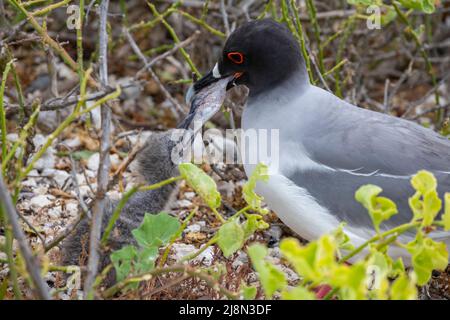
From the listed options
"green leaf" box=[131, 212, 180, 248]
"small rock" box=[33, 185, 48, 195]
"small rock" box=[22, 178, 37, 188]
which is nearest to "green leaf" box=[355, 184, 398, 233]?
"green leaf" box=[131, 212, 180, 248]

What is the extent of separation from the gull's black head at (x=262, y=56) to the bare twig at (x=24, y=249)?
149 centimetres

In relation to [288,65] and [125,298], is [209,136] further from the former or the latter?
[125,298]

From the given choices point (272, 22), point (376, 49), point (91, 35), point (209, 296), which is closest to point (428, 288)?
point (209, 296)

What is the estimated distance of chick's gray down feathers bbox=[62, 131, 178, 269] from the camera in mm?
3545

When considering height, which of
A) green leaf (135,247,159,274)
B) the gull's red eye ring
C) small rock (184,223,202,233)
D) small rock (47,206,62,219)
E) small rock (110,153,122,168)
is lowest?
small rock (184,223,202,233)

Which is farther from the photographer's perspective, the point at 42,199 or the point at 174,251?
the point at 42,199

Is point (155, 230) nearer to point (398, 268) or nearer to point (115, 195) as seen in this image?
point (398, 268)

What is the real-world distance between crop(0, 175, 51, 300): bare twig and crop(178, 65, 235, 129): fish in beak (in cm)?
138

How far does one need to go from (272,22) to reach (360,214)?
0.95 meters

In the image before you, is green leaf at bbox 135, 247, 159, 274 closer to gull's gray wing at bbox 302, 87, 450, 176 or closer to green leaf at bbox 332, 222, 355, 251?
green leaf at bbox 332, 222, 355, 251

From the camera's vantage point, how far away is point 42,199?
4.28 m

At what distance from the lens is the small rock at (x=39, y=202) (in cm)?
421

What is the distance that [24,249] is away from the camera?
2.35m

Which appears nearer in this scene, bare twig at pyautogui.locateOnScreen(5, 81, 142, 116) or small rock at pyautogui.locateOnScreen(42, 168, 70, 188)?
bare twig at pyautogui.locateOnScreen(5, 81, 142, 116)
